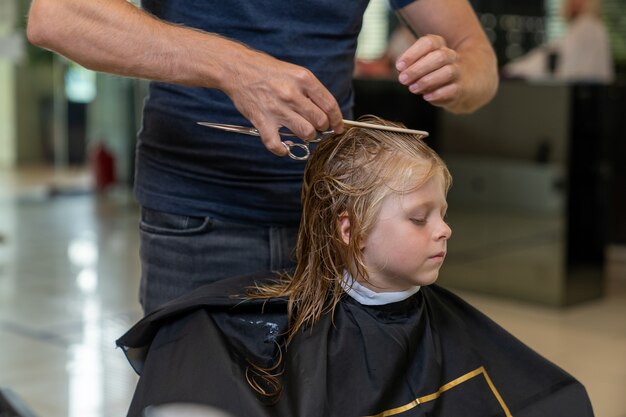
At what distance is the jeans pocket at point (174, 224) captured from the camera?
1560 millimetres

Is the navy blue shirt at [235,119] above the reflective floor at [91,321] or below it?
above

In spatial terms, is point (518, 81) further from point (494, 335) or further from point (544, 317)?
point (494, 335)

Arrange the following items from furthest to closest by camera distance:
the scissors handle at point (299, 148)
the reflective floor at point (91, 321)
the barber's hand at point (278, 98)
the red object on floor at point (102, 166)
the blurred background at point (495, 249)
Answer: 1. the red object on floor at point (102, 166)
2. the blurred background at point (495, 249)
3. the reflective floor at point (91, 321)
4. the scissors handle at point (299, 148)
5. the barber's hand at point (278, 98)

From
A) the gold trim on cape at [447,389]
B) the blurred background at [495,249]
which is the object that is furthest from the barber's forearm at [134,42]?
the blurred background at [495,249]

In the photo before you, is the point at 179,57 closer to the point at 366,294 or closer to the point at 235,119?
the point at 235,119

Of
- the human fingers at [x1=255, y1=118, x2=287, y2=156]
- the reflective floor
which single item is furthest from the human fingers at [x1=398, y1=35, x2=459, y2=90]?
the reflective floor

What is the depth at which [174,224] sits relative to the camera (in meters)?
1.58

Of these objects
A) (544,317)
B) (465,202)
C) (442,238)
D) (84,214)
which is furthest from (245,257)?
(84,214)

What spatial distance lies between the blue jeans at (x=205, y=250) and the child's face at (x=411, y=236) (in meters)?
0.19

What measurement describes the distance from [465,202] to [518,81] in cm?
70

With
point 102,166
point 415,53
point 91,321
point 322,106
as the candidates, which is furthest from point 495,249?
point 102,166

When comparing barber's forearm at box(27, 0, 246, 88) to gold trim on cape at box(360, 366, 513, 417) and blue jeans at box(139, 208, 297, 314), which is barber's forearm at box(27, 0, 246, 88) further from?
gold trim on cape at box(360, 366, 513, 417)

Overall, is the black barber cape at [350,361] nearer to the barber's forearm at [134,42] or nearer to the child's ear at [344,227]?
the child's ear at [344,227]

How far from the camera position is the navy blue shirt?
1495 millimetres
